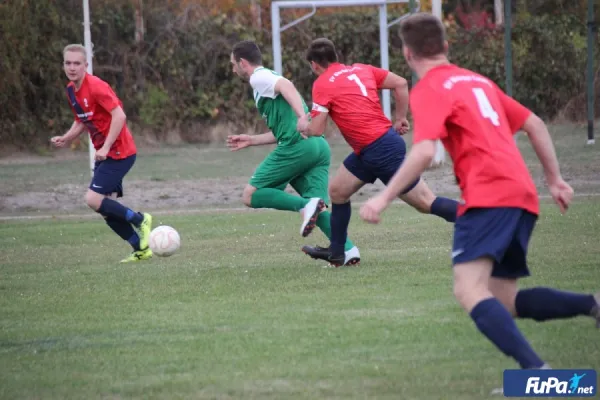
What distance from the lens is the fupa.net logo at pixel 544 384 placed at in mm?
4844

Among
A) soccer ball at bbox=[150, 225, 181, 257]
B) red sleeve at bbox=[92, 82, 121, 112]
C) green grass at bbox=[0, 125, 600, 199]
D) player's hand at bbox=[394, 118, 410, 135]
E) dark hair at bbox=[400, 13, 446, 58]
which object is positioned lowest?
green grass at bbox=[0, 125, 600, 199]

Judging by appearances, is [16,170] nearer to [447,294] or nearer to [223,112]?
[223,112]

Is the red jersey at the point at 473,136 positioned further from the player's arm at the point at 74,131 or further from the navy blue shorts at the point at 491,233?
the player's arm at the point at 74,131

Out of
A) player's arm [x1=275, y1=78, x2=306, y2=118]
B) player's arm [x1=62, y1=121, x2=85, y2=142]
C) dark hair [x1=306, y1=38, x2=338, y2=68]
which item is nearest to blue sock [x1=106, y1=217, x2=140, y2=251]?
player's arm [x1=62, y1=121, x2=85, y2=142]

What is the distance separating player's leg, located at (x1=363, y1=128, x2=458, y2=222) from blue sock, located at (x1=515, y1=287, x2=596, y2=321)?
3471 millimetres

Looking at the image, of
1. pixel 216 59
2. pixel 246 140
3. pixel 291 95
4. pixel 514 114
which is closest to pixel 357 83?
pixel 291 95

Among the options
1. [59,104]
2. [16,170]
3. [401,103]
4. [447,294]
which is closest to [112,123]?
[401,103]

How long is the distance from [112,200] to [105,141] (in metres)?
0.58

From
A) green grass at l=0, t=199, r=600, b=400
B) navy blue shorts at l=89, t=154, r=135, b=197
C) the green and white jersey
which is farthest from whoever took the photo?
navy blue shorts at l=89, t=154, r=135, b=197

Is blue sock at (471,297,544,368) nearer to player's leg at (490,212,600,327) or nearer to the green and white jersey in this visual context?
player's leg at (490,212,600,327)

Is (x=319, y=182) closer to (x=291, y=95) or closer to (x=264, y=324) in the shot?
(x=291, y=95)

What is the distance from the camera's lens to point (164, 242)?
10352 millimetres

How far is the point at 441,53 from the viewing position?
5.38 metres

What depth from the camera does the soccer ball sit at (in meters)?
10.4
